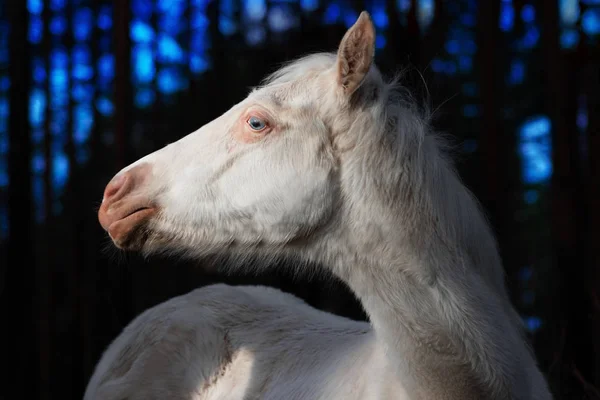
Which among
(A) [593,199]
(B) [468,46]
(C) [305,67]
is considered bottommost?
(A) [593,199]

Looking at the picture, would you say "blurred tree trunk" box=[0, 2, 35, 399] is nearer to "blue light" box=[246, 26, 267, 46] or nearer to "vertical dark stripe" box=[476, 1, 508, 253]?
"blue light" box=[246, 26, 267, 46]

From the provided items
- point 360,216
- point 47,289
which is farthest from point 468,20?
point 360,216

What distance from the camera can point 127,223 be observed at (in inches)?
89.2

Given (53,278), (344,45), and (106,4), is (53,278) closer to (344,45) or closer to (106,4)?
(106,4)

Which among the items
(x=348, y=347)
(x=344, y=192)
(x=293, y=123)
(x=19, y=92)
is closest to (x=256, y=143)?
Result: (x=293, y=123)

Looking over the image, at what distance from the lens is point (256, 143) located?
2.27 m

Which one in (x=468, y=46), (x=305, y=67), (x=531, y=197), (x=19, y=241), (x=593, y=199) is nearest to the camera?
(x=305, y=67)

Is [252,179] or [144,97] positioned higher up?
[144,97]

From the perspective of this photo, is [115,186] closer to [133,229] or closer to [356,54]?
[133,229]

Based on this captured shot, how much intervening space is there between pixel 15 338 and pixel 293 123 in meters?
3.86

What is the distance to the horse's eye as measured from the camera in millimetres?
2279

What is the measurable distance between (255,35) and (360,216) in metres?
3.73

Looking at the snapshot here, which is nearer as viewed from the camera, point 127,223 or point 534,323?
point 127,223

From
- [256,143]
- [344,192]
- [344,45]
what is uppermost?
[344,45]
